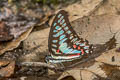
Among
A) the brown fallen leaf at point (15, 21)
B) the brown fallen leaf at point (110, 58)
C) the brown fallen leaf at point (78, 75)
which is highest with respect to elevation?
the brown fallen leaf at point (15, 21)

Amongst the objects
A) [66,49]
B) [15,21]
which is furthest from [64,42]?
[15,21]

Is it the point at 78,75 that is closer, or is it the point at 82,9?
the point at 78,75

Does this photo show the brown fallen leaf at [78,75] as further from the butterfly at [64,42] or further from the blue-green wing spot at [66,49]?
the blue-green wing spot at [66,49]

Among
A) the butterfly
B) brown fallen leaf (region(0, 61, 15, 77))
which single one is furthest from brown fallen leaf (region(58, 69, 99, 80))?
brown fallen leaf (region(0, 61, 15, 77))

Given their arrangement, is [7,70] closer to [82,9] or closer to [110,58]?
[110,58]

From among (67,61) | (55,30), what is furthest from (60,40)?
(67,61)

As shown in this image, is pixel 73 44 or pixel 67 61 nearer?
pixel 67 61

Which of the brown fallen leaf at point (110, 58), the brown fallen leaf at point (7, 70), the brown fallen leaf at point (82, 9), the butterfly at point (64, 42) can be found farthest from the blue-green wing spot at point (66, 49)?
the brown fallen leaf at point (7, 70)

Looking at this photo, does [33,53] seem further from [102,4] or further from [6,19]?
[6,19]
